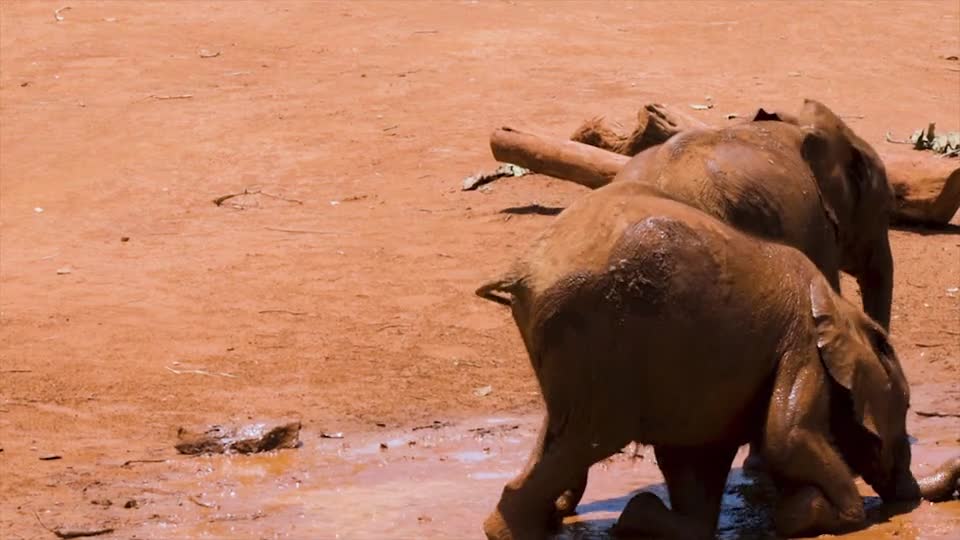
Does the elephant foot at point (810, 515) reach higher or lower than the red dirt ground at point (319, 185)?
higher

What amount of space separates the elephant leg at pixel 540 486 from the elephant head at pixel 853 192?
7.04ft

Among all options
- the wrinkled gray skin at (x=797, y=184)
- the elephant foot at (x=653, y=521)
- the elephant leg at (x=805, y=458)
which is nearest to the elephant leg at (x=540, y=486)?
the elephant foot at (x=653, y=521)

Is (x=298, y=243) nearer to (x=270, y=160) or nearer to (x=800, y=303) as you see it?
(x=270, y=160)

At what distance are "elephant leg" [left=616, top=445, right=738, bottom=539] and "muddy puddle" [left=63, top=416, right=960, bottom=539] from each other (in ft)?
0.88

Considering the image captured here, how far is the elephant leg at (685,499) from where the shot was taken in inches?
267

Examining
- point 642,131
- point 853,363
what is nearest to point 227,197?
point 642,131

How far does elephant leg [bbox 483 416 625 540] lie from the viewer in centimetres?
658

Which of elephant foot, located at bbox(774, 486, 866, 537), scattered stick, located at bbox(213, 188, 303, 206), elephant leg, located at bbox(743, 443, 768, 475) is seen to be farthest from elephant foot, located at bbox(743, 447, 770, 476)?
scattered stick, located at bbox(213, 188, 303, 206)

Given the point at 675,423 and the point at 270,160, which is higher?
the point at 675,423

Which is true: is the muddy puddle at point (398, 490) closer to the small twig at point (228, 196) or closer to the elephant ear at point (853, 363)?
the elephant ear at point (853, 363)

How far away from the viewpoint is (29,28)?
1966 cm

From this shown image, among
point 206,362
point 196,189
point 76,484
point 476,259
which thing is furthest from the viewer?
point 196,189

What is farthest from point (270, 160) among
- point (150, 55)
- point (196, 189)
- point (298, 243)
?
point (150, 55)

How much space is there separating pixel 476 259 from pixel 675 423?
5459mm
